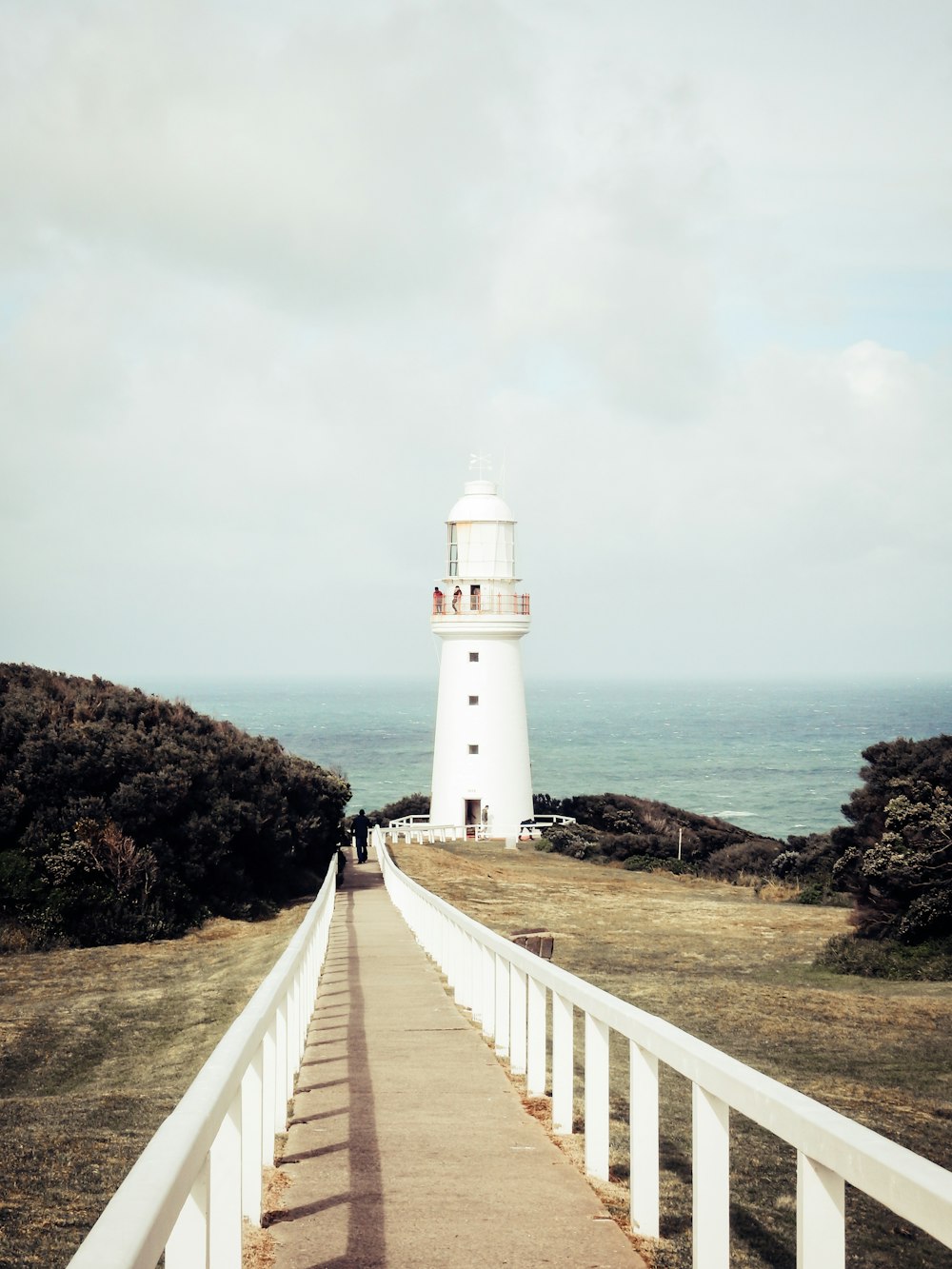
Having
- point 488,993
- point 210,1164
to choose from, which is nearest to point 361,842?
point 488,993

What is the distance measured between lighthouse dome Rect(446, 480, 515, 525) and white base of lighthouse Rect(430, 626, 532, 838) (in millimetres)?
3407

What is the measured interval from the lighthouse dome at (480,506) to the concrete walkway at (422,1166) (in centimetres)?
3187

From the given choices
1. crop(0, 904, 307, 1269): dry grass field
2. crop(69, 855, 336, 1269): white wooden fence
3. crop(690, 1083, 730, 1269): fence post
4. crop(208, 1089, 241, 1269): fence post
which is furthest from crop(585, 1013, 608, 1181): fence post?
crop(0, 904, 307, 1269): dry grass field

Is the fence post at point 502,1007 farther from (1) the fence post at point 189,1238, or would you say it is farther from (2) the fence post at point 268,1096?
(1) the fence post at point 189,1238

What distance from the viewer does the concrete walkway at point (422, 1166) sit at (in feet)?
14.4

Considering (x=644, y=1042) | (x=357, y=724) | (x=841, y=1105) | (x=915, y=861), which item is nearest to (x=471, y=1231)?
(x=644, y=1042)

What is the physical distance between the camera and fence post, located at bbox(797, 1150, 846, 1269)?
2.88 m

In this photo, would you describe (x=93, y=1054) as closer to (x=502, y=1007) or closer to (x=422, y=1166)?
(x=502, y=1007)

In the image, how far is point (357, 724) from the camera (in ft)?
543

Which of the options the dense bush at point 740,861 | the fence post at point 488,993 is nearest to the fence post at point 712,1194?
the fence post at point 488,993

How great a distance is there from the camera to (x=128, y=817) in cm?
2047

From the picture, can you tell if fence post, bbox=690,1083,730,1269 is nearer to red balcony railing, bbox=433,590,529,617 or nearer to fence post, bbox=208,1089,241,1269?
fence post, bbox=208,1089,241,1269

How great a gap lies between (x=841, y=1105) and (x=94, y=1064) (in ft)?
22.6

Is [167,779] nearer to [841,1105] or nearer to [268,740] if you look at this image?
[268,740]
